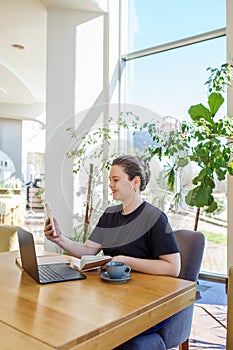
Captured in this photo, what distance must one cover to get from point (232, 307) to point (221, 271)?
2.47 metres

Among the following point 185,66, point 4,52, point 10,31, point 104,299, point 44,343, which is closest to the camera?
point 44,343

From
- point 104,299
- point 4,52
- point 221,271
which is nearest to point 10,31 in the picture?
point 4,52

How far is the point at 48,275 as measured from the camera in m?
1.31

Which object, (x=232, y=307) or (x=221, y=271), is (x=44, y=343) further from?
(x=221, y=271)

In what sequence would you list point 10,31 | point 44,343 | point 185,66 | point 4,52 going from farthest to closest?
point 4,52
point 10,31
point 185,66
point 44,343

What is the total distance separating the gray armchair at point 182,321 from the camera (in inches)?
48.6

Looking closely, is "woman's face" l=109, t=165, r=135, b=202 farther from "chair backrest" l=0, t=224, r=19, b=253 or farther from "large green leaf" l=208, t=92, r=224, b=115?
"large green leaf" l=208, t=92, r=224, b=115

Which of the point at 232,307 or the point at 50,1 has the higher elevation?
the point at 50,1

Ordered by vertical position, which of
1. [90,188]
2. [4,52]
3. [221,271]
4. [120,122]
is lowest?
[221,271]

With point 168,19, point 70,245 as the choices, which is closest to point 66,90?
point 168,19

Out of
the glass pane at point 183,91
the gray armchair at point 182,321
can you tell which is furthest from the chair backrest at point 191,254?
the glass pane at point 183,91

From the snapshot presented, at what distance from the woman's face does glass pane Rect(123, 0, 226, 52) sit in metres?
2.47

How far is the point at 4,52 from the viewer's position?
521cm

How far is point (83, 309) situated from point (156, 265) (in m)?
0.47
